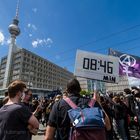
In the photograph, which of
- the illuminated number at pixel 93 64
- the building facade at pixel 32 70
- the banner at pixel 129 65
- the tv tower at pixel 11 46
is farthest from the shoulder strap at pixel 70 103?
the tv tower at pixel 11 46

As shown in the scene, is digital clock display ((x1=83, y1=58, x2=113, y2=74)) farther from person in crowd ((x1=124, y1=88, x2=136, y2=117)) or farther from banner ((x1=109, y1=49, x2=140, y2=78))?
banner ((x1=109, y1=49, x2=140, y2=78))

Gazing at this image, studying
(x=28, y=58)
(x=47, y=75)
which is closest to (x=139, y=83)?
(x=28, y=58)

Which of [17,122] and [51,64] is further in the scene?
[51,64]

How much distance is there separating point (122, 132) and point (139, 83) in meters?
5.28

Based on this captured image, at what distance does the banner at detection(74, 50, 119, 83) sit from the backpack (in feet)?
11.7

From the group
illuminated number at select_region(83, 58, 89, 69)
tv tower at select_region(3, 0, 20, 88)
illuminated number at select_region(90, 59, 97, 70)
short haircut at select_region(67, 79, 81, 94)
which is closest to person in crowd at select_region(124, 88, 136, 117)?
illuminated number at select_region(90, 59, 97, 70)

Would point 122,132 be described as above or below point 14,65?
below

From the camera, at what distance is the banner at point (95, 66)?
668 cm

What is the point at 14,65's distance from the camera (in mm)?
123688

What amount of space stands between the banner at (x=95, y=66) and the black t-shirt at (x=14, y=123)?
11.0 ft

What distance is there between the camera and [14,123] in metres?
3.34

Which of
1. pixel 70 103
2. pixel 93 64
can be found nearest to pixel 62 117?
pixel 70 103

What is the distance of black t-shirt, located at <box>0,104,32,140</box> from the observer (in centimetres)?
334

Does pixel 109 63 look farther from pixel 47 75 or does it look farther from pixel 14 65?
pixel 47 75
